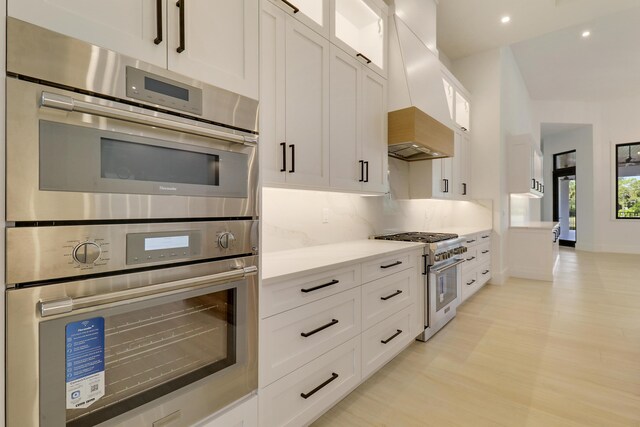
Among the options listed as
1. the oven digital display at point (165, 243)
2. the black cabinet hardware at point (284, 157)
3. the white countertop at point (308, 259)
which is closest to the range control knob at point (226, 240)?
the oven digital display at point (165, 243)

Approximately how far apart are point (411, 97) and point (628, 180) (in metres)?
8.46

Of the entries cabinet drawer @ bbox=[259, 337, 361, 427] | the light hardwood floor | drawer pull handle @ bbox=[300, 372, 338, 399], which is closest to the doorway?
the light hardwood floor

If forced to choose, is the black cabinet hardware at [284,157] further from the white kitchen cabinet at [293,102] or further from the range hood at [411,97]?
the range hood at [411,97]

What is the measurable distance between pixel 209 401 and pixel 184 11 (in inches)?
53.8

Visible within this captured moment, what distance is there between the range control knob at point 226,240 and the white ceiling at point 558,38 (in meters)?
4.05

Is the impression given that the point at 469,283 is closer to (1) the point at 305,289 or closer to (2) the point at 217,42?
(1) the point at 305,289

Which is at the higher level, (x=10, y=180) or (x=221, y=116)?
(x=221, y=116)

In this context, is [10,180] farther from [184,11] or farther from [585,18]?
[585,18]

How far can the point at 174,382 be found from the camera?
1.05m

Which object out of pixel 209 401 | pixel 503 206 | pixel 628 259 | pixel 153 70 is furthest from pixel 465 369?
pixel 628 259

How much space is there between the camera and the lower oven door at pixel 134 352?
770mm

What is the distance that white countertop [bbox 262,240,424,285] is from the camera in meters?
1.49

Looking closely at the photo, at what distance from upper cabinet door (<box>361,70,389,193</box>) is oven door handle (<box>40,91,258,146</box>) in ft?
4.97

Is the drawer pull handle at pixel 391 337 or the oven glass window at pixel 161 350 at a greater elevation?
the oven glass window at pixel 161 350
